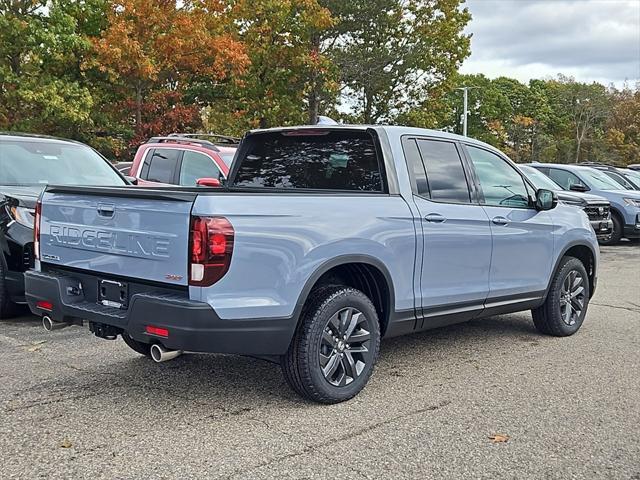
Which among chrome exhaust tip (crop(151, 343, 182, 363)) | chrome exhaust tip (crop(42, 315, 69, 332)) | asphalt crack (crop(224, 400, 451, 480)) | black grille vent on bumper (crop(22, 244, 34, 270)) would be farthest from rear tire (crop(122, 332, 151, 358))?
asphalt crack (crop(224, 400, 451, 480))

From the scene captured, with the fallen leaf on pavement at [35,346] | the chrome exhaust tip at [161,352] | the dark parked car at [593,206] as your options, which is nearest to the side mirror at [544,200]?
the chrome exhaust tip at [161,352]

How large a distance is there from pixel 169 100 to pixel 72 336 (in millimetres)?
17853

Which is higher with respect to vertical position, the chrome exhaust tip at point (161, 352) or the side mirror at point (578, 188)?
the side mirror at point (578, 188)

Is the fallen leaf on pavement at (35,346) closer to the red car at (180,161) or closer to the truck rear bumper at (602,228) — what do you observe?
the red car at (180,161)

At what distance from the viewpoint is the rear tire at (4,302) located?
6449 millimetres

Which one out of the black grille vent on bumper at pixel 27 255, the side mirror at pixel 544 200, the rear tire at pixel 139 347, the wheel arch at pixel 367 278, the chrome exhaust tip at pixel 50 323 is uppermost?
the side mirror at pixel 544 200

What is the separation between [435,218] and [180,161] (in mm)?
5775

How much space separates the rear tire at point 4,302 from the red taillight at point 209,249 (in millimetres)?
3437

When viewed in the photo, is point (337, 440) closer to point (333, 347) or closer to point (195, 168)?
point (333, 347)

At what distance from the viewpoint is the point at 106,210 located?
4230 mm

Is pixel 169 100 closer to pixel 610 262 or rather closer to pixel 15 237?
Result: pixel 610 262

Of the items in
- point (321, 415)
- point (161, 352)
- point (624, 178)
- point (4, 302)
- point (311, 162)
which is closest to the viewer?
point (161, 352)

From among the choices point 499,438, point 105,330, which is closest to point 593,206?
point 499,438

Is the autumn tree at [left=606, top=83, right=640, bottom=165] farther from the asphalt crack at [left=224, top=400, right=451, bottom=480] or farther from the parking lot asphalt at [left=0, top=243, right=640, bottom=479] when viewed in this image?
the asphalt crack at [left=224, top=400, right=451, bottom=480]
